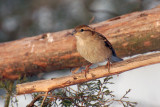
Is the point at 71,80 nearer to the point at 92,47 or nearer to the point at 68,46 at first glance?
the point at 92,47

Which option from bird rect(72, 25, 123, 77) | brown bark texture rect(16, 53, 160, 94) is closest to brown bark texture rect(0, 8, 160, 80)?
bird rect(72, 25, 123, 77)

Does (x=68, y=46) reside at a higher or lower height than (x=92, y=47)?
higher

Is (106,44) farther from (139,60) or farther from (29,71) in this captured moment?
(29,71)

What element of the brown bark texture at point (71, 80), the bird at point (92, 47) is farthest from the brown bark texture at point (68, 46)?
the brown bark texture at point (71, 80)

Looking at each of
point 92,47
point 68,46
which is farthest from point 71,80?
point 68,46

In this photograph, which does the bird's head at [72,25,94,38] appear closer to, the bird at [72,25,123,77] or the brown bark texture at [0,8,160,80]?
the bird at [72,25,123,77]

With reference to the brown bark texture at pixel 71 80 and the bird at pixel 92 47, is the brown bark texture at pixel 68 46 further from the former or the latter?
the brown bark texture at pixel 71 80

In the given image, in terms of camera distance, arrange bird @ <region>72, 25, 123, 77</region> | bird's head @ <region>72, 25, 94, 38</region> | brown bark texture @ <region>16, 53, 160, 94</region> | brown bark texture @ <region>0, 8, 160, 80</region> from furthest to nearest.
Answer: brown bark texture @ <region>0, 8, 160, 80</region>
bird's head @ <region>72, 25, 94, 38</region>
bird @ <region>72, 25, 123, 77</region>
brown bark texture @ <region>16, 53, 160, 94</region>

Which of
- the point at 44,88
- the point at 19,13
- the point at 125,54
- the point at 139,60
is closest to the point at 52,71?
the point at 125,54
